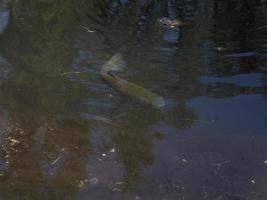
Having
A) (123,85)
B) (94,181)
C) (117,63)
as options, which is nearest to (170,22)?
(117,63)

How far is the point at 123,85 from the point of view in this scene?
5.04 meters

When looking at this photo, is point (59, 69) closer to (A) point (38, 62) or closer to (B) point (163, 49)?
(A) point (38, 62)

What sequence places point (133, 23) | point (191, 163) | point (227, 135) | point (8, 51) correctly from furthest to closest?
point (133, 23)
point (8, 51)
point (227, 135)
point (191, 163)

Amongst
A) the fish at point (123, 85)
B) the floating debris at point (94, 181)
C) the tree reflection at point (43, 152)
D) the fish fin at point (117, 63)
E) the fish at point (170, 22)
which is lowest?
the floating debris at point (94, 181)

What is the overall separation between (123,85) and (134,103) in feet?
1.00

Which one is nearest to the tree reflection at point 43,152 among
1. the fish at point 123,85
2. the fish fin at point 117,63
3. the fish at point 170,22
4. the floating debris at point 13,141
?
the floating debris at point 13,141

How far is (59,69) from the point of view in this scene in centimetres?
539

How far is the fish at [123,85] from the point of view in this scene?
4.83m

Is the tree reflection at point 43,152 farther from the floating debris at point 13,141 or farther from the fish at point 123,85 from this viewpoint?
the fish at point 123,85

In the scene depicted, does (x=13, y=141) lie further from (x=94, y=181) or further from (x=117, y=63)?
(x=117, y=63)

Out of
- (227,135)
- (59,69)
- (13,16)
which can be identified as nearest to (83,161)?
(227,135)

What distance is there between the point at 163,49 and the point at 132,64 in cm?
49

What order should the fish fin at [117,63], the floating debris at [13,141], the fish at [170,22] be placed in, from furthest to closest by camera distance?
the fish at [170,22], the fish fin at [117,63], the floating debris at [13,141]

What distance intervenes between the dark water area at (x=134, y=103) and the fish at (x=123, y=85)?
6 centimetres
